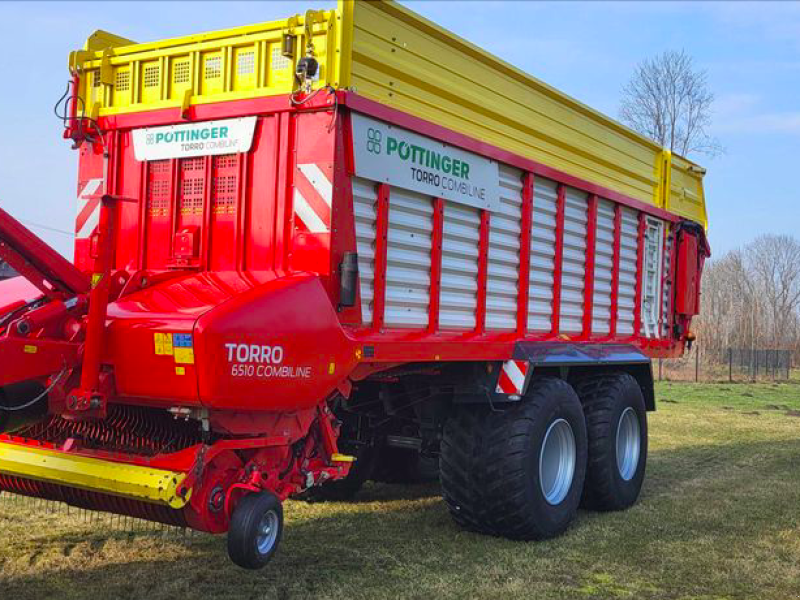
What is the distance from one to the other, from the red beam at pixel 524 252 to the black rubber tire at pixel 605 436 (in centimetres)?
139

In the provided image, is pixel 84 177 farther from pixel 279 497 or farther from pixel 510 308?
pixel 510 308

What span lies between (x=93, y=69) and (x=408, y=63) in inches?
80.1

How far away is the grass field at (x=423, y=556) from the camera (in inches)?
187

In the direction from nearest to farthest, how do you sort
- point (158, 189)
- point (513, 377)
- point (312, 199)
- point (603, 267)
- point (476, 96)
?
point (312, 199) → point (158, 189) → point (476, 96) → point (513, 377) → point (603, 267)

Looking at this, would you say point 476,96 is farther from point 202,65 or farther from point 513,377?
point 513,377

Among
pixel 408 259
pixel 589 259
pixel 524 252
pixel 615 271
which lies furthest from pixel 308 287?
pixel 615 271

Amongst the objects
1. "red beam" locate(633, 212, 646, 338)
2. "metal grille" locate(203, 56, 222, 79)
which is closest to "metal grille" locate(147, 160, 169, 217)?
"metal grille" locate(203, 56, 222, 79)

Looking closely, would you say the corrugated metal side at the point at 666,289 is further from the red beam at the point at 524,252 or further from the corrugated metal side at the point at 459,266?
the corrugated metal side at the point at 459,266

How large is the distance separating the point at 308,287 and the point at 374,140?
1029 millimetres

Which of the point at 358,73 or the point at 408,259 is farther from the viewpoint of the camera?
the point at 408,259

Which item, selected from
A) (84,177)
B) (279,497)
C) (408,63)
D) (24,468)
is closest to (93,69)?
(84,177)

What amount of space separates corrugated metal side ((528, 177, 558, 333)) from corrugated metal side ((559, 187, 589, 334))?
207mm

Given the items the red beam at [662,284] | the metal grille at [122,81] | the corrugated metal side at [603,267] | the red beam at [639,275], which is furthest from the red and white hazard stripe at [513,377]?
the red beam at [662,284]

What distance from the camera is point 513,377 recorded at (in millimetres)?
5863
